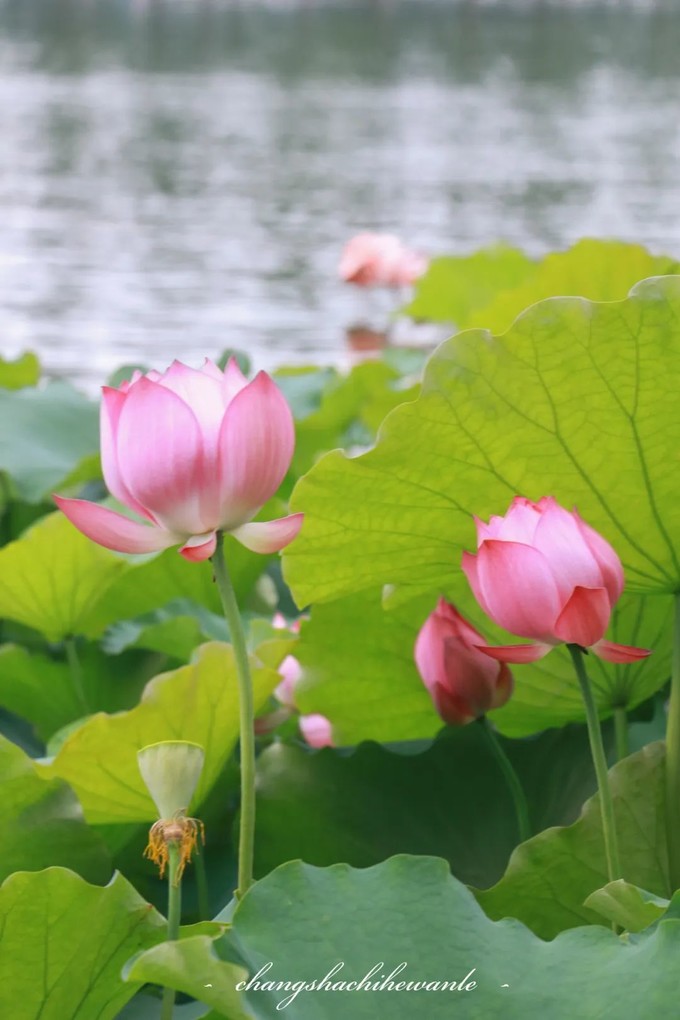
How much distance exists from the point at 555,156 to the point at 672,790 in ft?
36.9

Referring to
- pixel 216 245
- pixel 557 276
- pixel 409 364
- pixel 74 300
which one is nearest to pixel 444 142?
pixel 216 245

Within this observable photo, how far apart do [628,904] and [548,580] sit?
4.6 inches

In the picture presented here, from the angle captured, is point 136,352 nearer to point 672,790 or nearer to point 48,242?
point 48,242

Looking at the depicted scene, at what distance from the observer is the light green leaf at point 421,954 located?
472 millimetres

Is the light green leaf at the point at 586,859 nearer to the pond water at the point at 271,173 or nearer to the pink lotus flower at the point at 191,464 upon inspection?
the pink lotus flower at the point at 191,464

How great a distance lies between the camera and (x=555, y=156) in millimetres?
11383

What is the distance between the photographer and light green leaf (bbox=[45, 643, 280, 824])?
2.16 feet

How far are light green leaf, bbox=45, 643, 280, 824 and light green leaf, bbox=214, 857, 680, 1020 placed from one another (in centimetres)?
16

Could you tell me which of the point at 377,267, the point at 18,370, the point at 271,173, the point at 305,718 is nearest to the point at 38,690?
the point at 305,718

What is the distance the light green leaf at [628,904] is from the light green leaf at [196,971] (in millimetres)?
135

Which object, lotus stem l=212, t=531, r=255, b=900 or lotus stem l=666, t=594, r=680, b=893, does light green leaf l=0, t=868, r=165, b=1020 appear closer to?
lotus stem l=212, t=531, r=255, b=900

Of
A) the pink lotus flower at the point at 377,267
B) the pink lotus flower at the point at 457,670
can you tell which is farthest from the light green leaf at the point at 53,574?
the pink lotus flower at the point at 377,267

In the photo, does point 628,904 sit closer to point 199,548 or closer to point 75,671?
point 199,548

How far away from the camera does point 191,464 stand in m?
0.54
